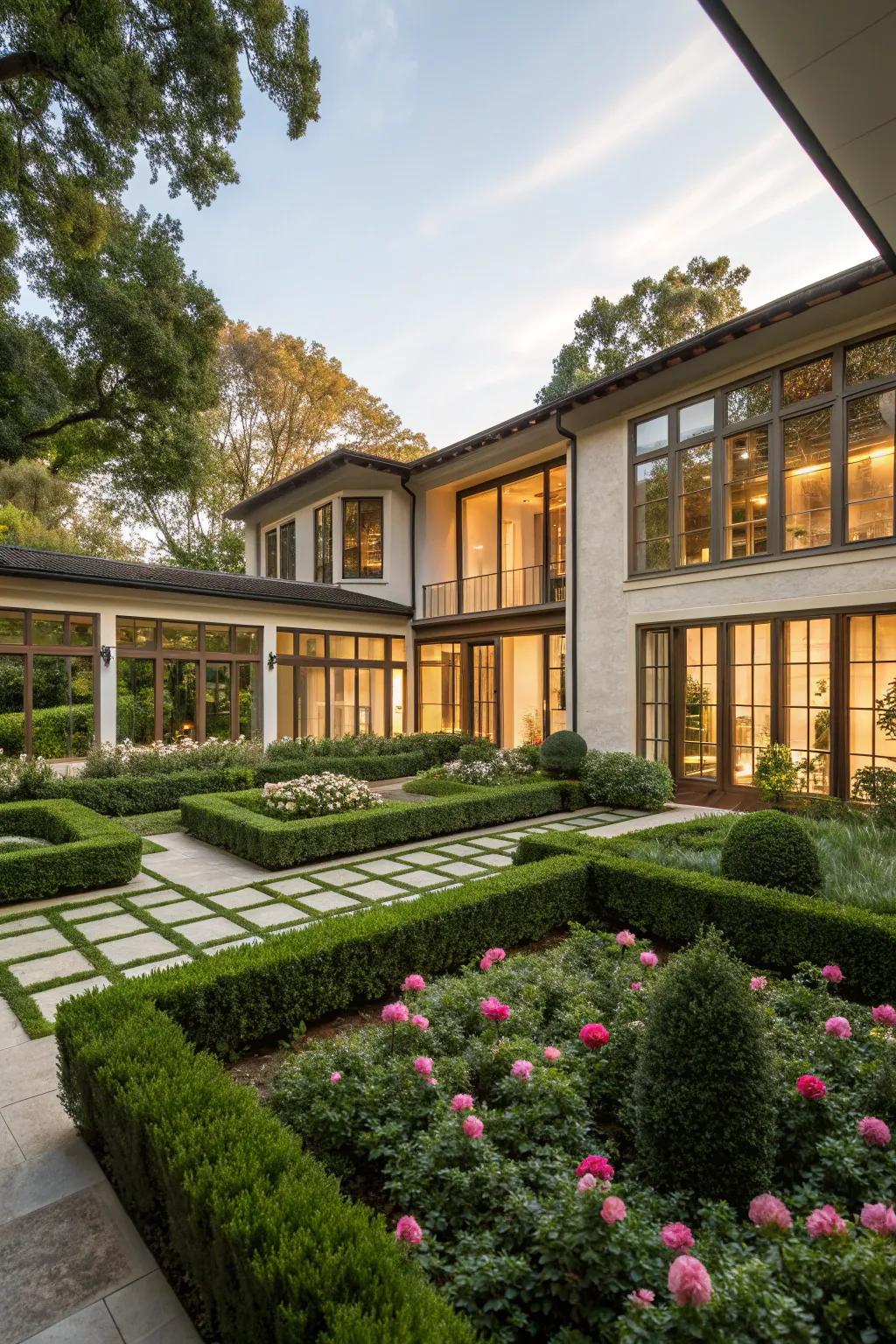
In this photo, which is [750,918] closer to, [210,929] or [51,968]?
[210,929]

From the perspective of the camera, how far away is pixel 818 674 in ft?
28.2

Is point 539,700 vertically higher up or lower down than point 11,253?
lower down

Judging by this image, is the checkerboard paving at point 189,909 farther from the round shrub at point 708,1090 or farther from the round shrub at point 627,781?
the round shrub at point 627,781

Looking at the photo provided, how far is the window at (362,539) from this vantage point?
15852 mm

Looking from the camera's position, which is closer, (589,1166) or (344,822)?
(589,1166)

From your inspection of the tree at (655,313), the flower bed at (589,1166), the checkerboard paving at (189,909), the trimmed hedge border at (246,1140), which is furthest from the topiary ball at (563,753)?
the tree at (655,313)

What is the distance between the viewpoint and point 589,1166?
183 centimetres

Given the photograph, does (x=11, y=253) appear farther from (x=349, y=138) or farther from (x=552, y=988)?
(x=552, y=988)

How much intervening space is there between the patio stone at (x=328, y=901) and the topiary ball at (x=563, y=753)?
5.37 meters

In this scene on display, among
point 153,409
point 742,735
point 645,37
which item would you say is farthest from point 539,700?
point 645,37

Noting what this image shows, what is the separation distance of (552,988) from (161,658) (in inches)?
420

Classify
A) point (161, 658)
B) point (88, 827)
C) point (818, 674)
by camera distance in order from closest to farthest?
point (88, 827), point (818, 674), point (161, 658)

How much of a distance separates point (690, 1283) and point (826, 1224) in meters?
0.53

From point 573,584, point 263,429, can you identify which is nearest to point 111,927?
point 573,584
